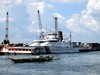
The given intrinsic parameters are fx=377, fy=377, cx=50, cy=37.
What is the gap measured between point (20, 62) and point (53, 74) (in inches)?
1375

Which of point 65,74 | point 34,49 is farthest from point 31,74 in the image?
point 34,49

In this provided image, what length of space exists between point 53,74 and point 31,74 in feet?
15.4

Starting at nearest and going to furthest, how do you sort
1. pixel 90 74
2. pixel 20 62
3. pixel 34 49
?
1. pixel 90 74
2. pixel 20 62
3. pixel 34 49

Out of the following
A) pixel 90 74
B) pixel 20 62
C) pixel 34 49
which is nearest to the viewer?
pixel 90 74

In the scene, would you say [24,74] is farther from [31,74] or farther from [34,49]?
[34,49]

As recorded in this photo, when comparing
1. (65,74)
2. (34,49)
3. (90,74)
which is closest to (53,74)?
(65,74)

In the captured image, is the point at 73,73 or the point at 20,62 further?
the point at 20,62

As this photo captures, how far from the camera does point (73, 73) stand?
82250 mm

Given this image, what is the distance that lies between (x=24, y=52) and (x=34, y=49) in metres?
6.05

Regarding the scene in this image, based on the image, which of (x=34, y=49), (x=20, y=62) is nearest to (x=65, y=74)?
(x=20, y=62)

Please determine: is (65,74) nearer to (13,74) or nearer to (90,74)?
(90,74)

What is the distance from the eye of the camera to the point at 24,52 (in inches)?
7815

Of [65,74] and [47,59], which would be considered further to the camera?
[47,59]

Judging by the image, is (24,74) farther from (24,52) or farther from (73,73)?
(24,52)
